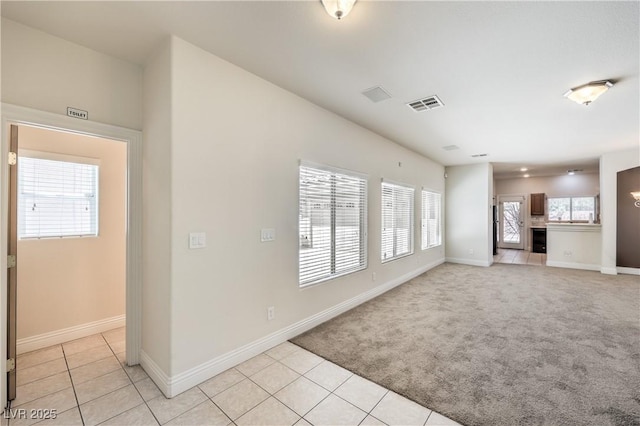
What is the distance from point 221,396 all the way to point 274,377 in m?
0.46

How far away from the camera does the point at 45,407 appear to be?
6.68 ft

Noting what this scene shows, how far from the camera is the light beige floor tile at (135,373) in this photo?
2408 mm

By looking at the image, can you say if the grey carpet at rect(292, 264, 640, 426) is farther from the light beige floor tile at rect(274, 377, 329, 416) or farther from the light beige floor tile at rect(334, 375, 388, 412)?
the light beige floor tile at rect(274, 377, 329, 416)

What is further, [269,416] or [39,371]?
[39,371]

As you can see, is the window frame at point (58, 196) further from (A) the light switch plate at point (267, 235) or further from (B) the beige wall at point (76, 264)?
(A) the light switch plate at point (267, 235)

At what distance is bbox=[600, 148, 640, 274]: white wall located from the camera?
6218mm

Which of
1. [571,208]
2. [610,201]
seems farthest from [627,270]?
[571,208]

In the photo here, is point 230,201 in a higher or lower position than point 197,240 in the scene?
higher

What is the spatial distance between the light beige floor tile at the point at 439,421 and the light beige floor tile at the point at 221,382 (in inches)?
61.3

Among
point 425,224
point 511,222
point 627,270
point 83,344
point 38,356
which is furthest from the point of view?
point 511,222

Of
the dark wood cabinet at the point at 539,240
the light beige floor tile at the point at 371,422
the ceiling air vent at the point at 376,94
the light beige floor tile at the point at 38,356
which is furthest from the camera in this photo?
the dark wood cabinet at the point at 539,240

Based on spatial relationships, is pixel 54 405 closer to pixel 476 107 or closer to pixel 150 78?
pixel 150 78

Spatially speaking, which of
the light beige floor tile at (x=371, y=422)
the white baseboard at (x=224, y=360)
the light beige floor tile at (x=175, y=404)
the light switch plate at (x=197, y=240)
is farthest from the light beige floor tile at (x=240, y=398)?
the light switch plate at (x=197, y=240)

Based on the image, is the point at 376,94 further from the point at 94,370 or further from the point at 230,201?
the point at 94,370
